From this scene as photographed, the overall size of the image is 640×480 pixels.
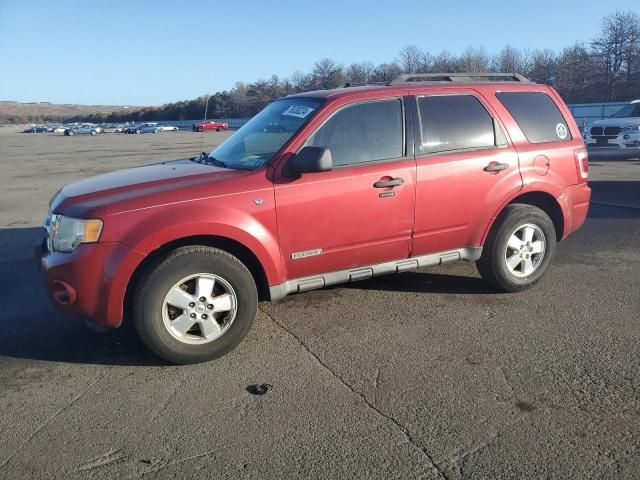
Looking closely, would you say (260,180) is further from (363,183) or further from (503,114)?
(503,114)

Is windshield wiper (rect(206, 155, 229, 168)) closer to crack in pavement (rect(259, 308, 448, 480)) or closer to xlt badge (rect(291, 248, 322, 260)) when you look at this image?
xlt badge (rect(291, 248, 322, 260))

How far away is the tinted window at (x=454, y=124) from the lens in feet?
15.2

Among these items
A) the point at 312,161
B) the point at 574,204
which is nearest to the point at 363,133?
the point at 312,161

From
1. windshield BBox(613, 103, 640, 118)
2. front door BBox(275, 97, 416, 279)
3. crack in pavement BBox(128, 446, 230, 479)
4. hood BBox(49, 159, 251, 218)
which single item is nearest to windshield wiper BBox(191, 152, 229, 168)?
hood BBox(49, 159, 251, 218)

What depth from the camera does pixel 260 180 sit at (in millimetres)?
3986

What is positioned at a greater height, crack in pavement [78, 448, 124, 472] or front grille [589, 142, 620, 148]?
front grille [589, 142, 620, 148]

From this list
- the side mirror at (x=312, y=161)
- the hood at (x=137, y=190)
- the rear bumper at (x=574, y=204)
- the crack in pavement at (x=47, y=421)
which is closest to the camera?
the crack in pavement at (x=47, y=421)

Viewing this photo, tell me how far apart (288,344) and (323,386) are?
72 cm

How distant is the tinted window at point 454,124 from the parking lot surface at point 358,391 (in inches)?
54.3

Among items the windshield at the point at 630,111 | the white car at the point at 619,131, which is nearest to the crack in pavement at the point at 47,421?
the white car at the point at 619,131

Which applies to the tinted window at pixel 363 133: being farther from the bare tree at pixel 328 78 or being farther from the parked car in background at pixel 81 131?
the parked car in background at pixel 81 131

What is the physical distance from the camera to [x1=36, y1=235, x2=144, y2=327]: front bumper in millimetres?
3598

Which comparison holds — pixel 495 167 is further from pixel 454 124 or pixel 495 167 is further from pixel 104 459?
pixel 104 459

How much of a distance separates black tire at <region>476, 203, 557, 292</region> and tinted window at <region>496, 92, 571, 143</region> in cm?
68
